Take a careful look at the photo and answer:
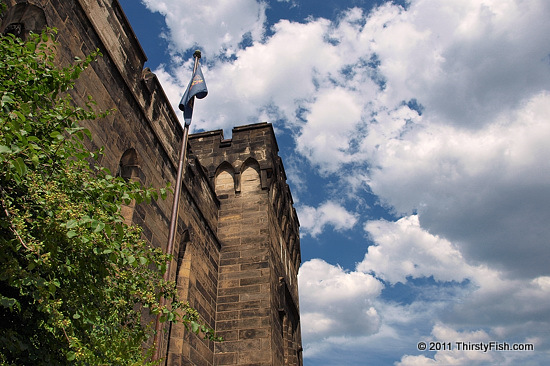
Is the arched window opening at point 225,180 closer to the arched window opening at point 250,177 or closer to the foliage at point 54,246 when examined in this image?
the arched window opening at point 250,177

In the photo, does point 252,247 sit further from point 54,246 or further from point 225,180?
point 54,246

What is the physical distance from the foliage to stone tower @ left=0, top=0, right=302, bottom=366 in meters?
0.91

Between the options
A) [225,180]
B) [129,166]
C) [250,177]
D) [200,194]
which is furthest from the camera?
[225,180]

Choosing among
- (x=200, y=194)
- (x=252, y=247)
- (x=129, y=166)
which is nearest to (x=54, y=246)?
(x=129, y=166)

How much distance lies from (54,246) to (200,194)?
8.63 metres

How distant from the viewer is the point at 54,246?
10.4 ft

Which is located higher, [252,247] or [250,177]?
[250,177]

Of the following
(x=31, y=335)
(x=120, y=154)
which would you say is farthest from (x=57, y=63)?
(x=31, y=335)

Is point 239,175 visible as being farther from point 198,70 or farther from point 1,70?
point 1,70

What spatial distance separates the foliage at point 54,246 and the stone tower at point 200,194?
2.98ft

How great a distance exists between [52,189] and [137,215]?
4.64m

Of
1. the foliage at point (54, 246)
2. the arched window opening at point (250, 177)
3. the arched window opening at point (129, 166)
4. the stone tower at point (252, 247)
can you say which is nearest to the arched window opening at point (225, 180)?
the stone tower at point (252, 247)

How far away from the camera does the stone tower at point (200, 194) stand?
7.05 m

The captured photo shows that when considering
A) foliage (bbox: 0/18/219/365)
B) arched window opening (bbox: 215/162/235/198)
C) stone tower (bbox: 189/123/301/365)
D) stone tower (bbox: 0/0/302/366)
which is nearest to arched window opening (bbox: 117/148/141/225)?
stone tower (bbox: 0/0/302/366)
